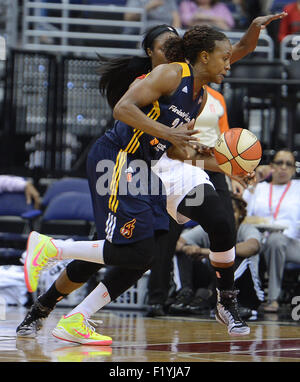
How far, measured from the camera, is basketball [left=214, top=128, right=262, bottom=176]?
16.5ft

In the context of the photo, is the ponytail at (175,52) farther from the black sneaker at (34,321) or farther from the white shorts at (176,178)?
the black sneaker at (34,321)

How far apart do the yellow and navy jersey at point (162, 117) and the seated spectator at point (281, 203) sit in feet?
11.1

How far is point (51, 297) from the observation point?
206 inches

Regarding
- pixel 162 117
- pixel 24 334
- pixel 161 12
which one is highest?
pixel 161 12

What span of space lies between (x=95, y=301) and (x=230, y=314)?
2.77ft

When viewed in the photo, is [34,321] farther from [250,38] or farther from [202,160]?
[250,38]

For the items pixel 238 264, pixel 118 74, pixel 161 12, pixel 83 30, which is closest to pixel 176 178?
pixel 118 74

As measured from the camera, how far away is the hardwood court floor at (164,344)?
4.13 meters

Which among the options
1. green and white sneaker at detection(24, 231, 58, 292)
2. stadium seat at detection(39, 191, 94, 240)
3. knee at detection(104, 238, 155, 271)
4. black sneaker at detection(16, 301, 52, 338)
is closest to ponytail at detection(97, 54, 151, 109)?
green and white sneaker at detection(24, 231, 58, 292)

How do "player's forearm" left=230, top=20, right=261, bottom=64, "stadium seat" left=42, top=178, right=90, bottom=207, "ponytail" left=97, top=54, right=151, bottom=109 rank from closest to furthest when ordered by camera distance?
"ponytail" left=97, top=54, right=151, bottom=109, "player's forearm" left=230, top=20, right=261, bottom=64, "stadium seat" left=42, top=178, right=90, bottom=207

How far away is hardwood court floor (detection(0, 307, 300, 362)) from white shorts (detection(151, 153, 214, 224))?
0.87 meters

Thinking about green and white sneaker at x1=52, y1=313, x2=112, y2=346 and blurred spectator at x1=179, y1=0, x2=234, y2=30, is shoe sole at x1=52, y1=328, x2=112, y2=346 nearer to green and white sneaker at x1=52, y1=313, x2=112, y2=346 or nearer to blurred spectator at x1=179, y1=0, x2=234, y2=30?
green and white sneaker at x1=52, y1=313, x2=112, y2=346

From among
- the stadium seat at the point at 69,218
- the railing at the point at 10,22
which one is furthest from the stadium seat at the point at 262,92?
the railing at the point at 10,22

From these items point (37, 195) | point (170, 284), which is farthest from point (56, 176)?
point (170, 284)
